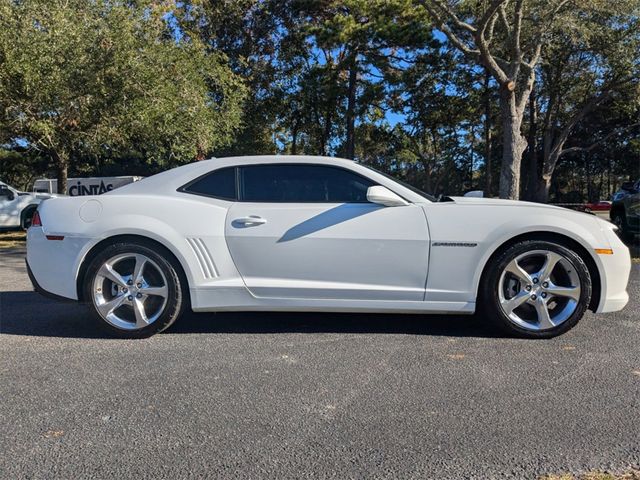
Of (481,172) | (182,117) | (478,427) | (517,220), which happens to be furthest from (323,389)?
(481,172)

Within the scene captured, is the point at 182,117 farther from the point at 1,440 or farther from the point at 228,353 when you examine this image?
the point at 1,440

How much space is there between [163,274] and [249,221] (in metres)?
0.80

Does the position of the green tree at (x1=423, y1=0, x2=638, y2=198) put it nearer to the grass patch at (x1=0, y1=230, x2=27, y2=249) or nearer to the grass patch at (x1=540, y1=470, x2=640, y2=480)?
the grass patch at (x1=540, y1=470, x2=640, y2=480)

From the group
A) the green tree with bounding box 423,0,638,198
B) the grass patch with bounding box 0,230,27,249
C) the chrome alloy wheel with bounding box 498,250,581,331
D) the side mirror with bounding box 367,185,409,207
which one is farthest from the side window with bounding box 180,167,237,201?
the grass patch with bounding box 0,230,27,249

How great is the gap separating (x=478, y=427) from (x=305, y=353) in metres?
1.47

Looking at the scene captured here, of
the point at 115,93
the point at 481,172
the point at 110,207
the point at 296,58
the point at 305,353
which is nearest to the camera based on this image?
the point at 305,353

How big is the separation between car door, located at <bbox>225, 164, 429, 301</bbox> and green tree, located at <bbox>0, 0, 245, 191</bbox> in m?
9.49

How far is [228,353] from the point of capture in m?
3.86

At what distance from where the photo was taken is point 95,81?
11945mm

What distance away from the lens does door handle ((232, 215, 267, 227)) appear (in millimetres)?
4148

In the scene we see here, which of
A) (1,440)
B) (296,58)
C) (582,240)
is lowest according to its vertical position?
(1,440)

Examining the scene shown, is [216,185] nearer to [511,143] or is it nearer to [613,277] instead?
[613,277]

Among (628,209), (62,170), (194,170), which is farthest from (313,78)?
(194,170)

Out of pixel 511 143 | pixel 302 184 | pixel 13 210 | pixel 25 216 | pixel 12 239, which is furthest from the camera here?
pixel 25 216
